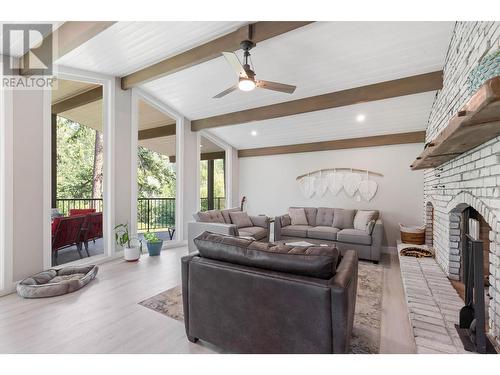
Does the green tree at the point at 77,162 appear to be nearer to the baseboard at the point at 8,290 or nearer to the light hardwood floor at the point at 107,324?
the baseboard at the point at 8,290

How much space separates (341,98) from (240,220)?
9.65 feet

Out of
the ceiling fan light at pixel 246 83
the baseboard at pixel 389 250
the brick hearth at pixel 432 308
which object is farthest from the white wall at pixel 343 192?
the ceiling fan light at pixel 246 83

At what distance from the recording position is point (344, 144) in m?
5.57

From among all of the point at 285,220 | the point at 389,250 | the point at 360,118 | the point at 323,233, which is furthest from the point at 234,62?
the point at 389,250

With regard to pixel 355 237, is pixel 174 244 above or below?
below

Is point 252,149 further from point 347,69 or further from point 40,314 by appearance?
point 40,314

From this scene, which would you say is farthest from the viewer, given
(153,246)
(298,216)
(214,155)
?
(214,155)

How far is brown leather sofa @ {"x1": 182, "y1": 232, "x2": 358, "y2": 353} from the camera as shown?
54.6 inches

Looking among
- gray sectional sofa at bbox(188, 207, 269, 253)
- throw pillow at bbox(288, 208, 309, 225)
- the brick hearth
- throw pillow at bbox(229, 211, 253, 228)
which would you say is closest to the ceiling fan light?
gray sectional sofa at bbox(188, 207, 269, 253)

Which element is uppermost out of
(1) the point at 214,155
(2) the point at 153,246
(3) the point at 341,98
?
(3) the point at 341,98

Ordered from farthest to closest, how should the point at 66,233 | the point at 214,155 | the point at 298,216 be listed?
the point at 214,155 → the point at 298,216 → the point at 66,233

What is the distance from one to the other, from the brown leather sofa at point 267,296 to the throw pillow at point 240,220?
3.14 metres

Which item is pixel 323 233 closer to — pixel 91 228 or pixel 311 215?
pixel 311 215
